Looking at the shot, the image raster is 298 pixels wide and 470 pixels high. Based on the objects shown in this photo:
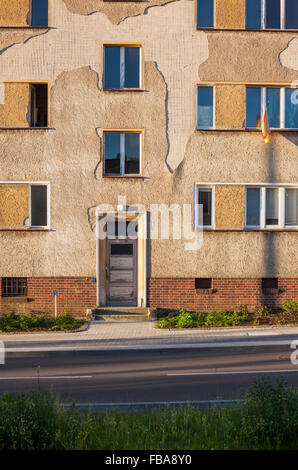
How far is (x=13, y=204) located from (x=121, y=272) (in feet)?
13.7

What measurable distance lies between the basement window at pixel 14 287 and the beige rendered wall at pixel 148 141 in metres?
0.33

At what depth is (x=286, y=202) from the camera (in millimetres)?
14422

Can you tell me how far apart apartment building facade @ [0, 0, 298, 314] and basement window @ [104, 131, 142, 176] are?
19cm

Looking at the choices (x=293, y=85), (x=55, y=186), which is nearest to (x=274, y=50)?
(x=293, y=85)

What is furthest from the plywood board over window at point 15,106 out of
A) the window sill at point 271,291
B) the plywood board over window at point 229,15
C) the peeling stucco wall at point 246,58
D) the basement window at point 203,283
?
the window sill at point 271,291

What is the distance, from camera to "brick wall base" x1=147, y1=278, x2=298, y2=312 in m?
14.1

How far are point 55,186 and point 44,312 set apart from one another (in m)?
4.07

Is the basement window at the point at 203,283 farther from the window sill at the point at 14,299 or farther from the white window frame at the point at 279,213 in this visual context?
the window sill at the point at 14,299

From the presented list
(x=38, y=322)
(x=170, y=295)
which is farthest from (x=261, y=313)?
(x=38, y=322)

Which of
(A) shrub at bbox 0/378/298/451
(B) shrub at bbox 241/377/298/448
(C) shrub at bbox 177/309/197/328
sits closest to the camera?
(A) shrub at bbox 0/378/298/451

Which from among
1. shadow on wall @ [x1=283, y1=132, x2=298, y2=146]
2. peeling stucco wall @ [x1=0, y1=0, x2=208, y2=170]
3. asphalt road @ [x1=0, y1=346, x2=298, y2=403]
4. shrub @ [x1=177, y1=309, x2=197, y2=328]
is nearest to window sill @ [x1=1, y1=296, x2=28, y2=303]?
asphalt road @ [x1=0, y1=346, x2=298, y2=403]

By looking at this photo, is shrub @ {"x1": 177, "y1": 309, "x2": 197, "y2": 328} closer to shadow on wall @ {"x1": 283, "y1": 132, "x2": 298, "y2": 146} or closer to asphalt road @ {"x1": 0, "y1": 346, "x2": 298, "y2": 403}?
asphalt road @ {"x1": 0, "y1": 346, "x2": 298, "y2": 403}

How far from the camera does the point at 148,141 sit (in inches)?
556

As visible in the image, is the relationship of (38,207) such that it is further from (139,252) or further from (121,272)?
(139,252)
